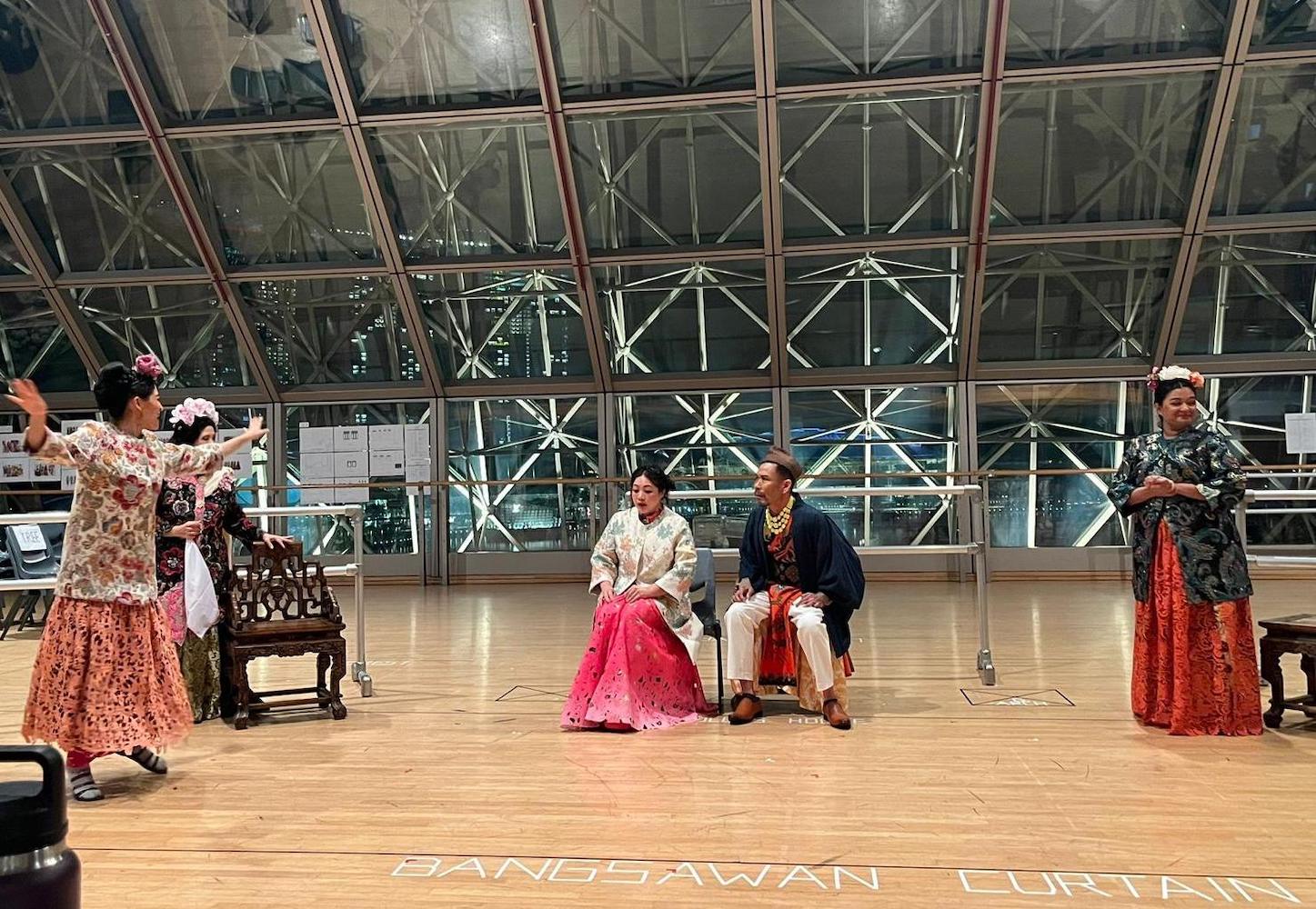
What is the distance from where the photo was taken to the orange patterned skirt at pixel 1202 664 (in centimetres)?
429

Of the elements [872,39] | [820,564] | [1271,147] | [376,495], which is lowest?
[820,564]

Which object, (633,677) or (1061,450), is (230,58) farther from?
(1061,450)

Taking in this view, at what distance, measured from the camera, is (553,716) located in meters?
4.92

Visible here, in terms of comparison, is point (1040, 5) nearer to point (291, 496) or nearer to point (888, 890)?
point (888, 890)

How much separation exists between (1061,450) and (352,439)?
22.9 feet

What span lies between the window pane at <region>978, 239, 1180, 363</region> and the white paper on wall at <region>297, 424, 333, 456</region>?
21.2 feet

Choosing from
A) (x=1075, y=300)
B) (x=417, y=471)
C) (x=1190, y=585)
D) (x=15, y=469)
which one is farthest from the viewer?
(x=15, y=469)

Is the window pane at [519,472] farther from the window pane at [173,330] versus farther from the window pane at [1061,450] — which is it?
the window pane at [1061,450]

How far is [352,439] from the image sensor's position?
36.2 feet

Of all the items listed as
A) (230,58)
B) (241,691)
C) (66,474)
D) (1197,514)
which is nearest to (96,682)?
(241,691)

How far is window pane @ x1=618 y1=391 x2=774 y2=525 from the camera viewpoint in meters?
10.7

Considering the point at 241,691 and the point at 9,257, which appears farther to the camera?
the point at 9,257

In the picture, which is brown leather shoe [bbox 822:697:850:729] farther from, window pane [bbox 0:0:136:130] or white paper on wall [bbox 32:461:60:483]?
white paper on wall [bbox 32:461:60:483]

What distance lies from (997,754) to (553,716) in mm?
1944
